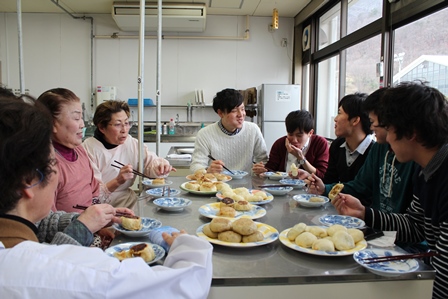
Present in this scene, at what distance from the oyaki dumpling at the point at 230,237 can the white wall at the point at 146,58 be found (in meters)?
4.90

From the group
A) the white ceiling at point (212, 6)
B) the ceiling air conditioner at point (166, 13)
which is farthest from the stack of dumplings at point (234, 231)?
the white ceiling at point (212, 6)

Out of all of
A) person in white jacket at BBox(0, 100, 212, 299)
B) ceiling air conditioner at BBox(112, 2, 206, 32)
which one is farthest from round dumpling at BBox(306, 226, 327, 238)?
ceiling air conditioner at BBox(112, 2, 206, 32)

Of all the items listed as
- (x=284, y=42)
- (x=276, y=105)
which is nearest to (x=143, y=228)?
(x=276, y=105)

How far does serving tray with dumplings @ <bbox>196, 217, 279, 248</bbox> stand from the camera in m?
1.11

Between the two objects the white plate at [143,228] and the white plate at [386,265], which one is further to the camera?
the white plate at [143,228]

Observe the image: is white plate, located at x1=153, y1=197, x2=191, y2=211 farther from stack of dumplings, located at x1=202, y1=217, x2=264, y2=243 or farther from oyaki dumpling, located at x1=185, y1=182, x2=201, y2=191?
stack of dumplings, located at x1=202, y1=217, x2=264, y2=243

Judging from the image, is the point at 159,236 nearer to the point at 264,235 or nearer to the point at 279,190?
the point at 264,235

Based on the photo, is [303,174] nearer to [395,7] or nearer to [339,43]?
[395,7]

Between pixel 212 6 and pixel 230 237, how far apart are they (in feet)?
15.9

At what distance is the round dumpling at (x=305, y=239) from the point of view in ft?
3.57

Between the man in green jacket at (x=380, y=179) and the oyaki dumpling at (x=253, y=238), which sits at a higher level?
the man in green jacket at (x=380, y=179)

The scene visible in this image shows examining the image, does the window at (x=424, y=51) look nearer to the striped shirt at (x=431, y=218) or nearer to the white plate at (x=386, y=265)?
the striped shirt at (x=431, y=218)

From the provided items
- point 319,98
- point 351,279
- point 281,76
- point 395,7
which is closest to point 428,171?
point 351,279

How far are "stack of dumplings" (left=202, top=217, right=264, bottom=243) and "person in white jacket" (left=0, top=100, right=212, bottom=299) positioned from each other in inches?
10.1
